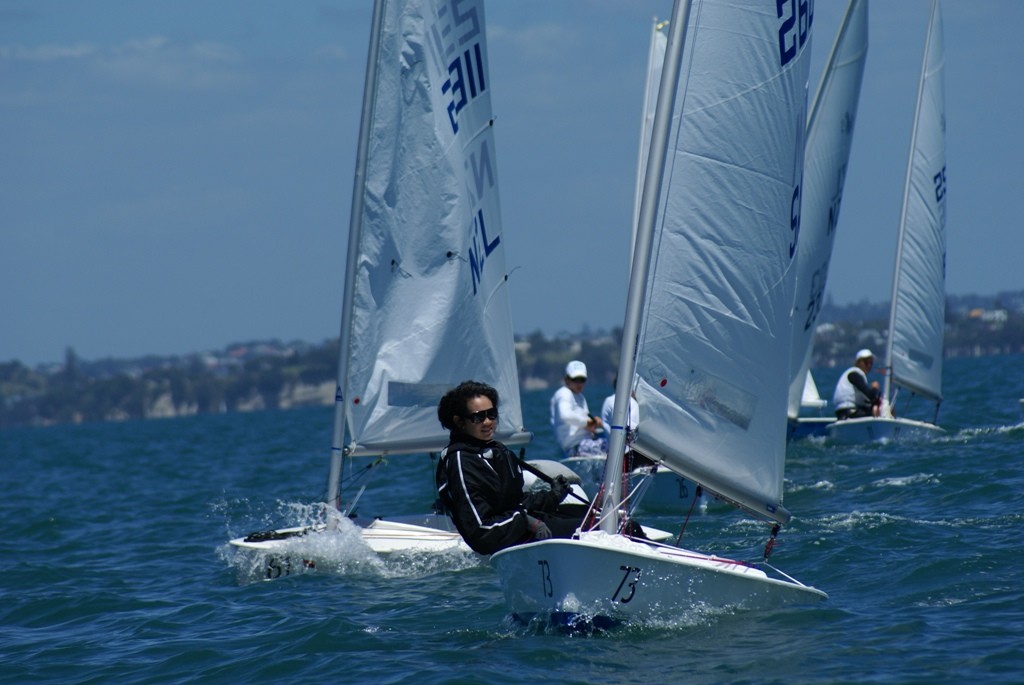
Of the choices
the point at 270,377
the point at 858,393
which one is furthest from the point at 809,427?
the point at 270,377

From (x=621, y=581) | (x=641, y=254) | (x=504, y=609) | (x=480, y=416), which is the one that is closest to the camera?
(x=621, y=581)

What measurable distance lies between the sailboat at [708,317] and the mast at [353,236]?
11.3ft

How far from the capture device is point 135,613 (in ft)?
30.7

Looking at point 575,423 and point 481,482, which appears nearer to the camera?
point 481,482

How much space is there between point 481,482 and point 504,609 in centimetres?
152

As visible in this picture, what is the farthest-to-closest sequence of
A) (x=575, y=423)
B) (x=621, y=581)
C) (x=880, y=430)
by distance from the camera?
(x=880, y=430) → (x=575, y=423) → (x=621, y=581)

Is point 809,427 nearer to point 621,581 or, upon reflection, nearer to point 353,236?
point 353,236

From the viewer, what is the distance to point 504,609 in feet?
26.9

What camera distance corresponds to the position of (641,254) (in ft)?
22.7

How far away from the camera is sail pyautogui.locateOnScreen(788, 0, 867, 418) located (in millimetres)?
17594

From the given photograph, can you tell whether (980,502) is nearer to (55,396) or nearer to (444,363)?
(444,363)

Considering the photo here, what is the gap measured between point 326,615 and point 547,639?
1.94m

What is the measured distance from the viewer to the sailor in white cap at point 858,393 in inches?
706

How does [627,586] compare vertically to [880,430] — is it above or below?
above
